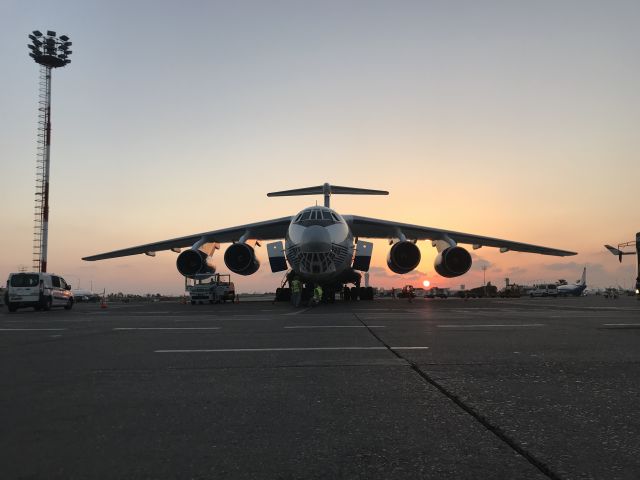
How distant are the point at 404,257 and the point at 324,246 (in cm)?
624

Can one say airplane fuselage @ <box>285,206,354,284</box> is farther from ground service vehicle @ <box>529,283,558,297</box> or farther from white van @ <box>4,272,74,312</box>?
ground service vehicle @ <box>529,283,558,297</box>

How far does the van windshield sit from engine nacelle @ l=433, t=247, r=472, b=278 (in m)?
17.5

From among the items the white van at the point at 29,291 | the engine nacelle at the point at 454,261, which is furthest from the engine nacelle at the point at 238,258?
the engine nacelle at the point at 454,261

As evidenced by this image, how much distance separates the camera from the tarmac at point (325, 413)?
7.70 feet

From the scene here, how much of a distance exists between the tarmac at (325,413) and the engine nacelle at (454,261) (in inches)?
710

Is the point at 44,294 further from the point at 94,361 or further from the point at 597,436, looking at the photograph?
the point at 597,436

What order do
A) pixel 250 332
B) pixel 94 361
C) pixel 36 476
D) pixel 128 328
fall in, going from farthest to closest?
pixel 128 328 < pixel 250 332 < pixel 94 361 < pixel 36 476

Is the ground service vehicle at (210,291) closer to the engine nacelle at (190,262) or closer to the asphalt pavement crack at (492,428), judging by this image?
the engine nacelle at (190,262)

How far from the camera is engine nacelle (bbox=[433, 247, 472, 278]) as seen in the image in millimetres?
Result: 24281

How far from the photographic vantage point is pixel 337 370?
15.7 ft

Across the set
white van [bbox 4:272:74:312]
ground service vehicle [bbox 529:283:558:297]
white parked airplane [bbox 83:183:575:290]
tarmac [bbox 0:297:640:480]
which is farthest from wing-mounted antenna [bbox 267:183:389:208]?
ground service vehicle [bbox 529:283:558:297]

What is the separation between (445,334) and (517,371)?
11.3ft

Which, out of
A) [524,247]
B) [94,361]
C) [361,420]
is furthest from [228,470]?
[524,247]

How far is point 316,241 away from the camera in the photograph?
63.6ft
